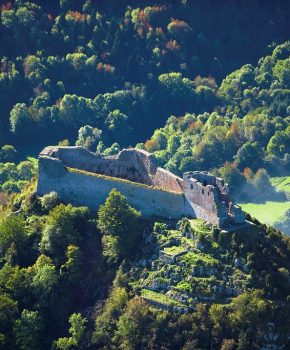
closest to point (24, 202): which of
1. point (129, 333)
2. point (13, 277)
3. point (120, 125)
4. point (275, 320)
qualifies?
point (13, 277)

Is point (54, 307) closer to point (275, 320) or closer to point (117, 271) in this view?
point (117, 271)

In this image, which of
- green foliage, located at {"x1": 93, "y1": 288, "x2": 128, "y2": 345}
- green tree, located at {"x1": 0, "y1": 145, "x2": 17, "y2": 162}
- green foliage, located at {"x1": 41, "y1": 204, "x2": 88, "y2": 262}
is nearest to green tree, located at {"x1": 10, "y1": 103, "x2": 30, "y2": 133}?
green tree, located at {"x1": 0, "y1": 145, "x2": 17, "y2": 162}

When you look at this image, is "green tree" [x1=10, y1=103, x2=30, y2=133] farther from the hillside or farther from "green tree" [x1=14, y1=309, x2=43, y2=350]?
"green tree" [x1=14, y1=309, x2=43, y2=350]

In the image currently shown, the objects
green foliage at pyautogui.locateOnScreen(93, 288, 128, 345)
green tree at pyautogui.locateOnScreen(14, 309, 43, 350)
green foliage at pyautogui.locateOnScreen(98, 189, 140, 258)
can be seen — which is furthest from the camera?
green foliage at pyautogui.locateOnScreen(98, 189, 140, 258)

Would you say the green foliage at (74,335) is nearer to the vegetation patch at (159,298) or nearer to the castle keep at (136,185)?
the vegetation patch at (159,298)

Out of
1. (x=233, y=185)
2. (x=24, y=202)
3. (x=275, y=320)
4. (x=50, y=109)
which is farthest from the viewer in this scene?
(x=50, y=109)

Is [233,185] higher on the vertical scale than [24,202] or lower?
lower

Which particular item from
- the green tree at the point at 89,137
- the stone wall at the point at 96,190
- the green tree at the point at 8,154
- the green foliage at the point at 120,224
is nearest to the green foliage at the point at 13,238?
the stone wall at the point at 96,190

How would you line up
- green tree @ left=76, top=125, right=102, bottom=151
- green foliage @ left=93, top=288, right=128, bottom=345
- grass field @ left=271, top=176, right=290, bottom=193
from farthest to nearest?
green tree @ left=76, top=125, right=102, bottom=151 → grass field @ left=271, top=176, right=290, bottom=193 → green foliage @ left=93, top=288, right=128, bottom=345
